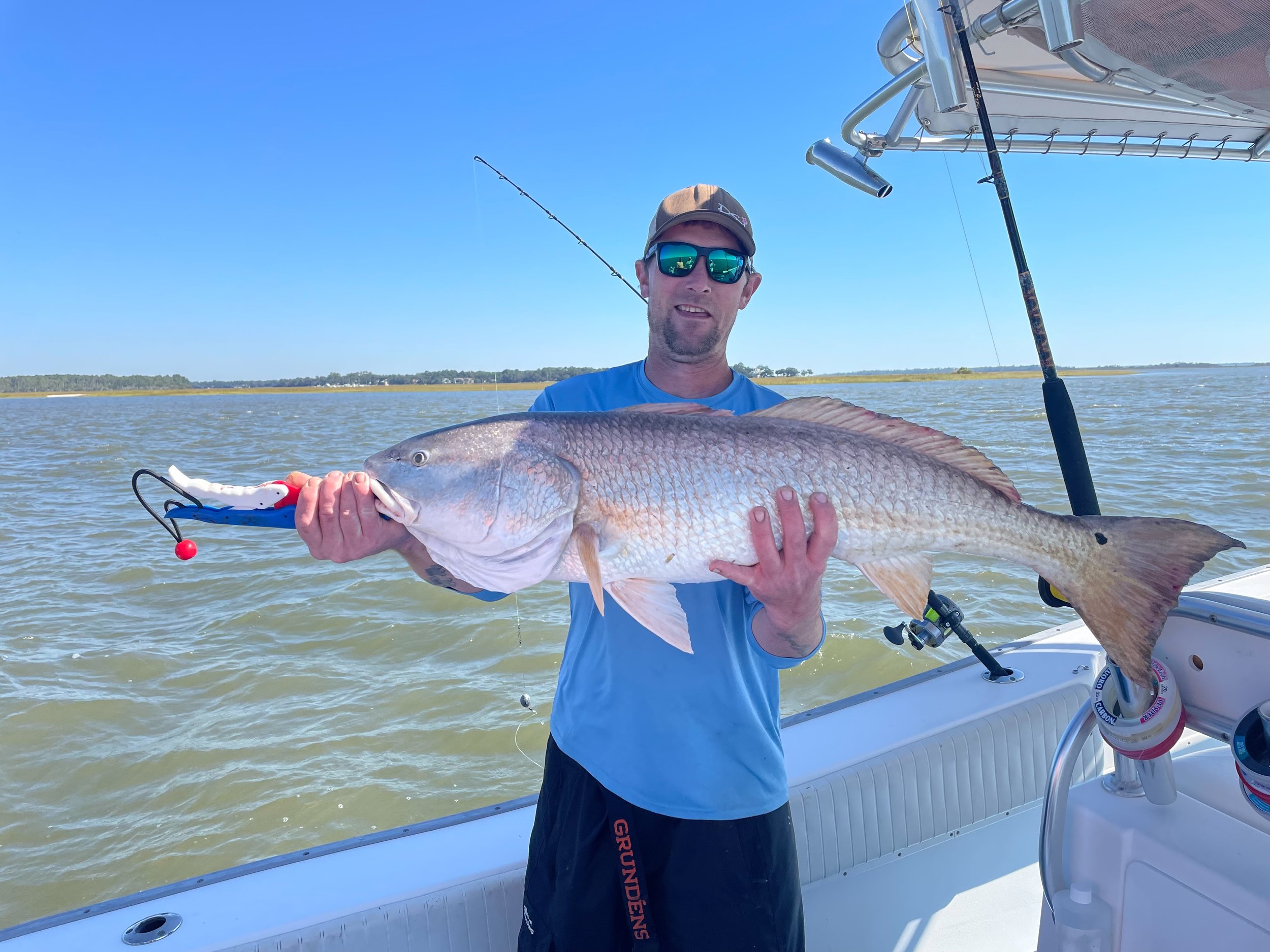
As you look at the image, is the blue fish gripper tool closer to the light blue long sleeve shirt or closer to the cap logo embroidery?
the light blue long sleeve shirt

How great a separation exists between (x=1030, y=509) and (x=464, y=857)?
2224mm

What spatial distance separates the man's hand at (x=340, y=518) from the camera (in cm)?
212

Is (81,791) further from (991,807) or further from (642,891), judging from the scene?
(991,807)

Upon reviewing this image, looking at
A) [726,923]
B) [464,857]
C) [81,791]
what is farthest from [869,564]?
[81,791]

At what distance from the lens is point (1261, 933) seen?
1.68 m

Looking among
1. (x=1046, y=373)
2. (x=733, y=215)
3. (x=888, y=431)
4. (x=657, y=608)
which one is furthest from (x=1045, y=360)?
(x=657, y=608)

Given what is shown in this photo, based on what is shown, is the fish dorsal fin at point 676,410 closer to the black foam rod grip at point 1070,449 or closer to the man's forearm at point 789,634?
the man's forearm at point 789,634

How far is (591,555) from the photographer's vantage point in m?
2.22

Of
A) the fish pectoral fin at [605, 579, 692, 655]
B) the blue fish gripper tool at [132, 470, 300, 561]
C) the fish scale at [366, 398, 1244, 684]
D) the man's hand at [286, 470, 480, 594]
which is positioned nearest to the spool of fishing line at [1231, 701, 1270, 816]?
the fish scale at [366, 398, 1244, 684]

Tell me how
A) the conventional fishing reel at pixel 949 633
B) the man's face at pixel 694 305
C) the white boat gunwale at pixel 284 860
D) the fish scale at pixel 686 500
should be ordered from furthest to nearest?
the conventional fishing reel at pixel 949 633 → the man's face at pixel 694 305 → the white boat gunwale at pixel 284 860 → the fish scale at pixel 686 500

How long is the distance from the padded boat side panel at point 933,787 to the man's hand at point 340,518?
190cm

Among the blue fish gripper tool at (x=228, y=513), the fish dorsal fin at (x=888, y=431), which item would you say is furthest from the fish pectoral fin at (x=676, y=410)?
the blue fish gripper tool at (x=228, y=513)

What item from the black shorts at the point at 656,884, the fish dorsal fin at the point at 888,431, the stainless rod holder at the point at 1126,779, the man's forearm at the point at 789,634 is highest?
the fish dorsal fin at the point at 888,431

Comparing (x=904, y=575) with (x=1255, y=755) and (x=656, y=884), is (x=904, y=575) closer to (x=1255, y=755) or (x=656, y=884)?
(x=1255, y=755)
